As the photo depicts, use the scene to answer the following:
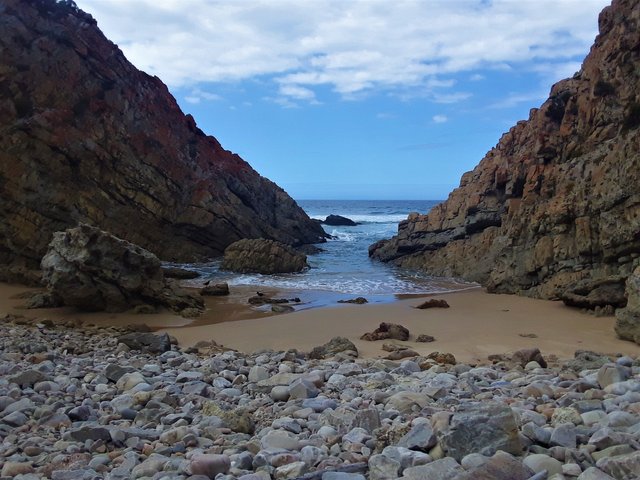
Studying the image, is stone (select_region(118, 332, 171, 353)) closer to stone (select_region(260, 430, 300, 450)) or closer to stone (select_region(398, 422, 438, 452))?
stone (select_region(260, 430, 300, 450))

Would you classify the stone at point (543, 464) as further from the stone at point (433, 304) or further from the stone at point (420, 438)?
the stone at point (433, 304)

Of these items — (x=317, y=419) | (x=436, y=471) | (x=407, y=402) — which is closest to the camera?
(x=436, y=471)

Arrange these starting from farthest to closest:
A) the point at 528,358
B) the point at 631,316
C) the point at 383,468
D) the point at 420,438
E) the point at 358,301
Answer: the point at 358,301 → the point at 631,316 → the point at 528,358 → the point at 420,438 → the point at 383,468

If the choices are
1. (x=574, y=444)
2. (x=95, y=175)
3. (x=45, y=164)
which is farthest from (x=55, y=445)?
(x=95, y=175)

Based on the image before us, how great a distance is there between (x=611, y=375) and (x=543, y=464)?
7.48 feet

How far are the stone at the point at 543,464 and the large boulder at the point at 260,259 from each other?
17.3 metres

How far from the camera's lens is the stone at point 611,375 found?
15.4 ft

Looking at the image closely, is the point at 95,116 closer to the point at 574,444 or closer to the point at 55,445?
the point at 55,445

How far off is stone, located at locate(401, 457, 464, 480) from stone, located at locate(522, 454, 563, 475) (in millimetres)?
393

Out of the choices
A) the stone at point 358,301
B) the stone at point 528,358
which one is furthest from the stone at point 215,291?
the stone at point 528,358

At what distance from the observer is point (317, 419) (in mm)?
4082

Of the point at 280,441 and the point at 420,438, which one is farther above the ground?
the point at 420,438

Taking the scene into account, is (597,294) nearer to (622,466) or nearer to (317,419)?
(317,419)

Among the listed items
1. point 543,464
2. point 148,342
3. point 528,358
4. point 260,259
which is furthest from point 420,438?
point 260,259
